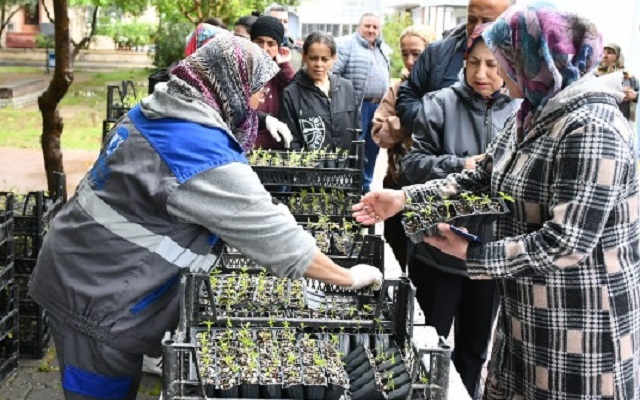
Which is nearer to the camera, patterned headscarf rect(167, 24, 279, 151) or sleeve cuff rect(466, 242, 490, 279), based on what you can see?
sleeve cuff rect(466, 242, 490, 279)

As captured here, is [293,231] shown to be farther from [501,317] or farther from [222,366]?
[501,317]

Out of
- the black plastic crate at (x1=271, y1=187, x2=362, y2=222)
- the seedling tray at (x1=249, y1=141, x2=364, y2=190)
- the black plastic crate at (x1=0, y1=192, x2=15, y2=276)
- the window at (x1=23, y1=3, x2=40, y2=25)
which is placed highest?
the window at (x1=23, y1=3, x2=40, y2=25)

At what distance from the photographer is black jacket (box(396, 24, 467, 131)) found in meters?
4.22

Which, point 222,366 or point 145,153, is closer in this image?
point 222,366

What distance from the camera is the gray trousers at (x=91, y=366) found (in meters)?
2.49

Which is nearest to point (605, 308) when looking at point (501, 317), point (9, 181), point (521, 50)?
point (501, 317)

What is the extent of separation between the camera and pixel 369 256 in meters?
2.91

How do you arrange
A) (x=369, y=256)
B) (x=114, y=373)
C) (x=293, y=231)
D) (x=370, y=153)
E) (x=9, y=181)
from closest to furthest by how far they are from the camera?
(x=293, y=231)
(x=114, y=373)
(x=369, y=256)
(x=370, y=153)
(x=9, y=181)

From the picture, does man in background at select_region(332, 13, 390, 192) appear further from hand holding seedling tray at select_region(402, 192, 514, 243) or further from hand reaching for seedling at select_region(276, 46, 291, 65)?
hand holding seedling tray at select_region(402, 192, 514, 243)

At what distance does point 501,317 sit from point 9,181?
26.9 ft

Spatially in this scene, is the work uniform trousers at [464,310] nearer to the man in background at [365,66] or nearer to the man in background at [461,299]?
the man in background at [461,299]

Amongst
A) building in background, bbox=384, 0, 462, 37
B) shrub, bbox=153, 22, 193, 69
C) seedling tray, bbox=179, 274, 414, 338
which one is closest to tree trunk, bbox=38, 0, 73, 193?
seedling tray, bbox=179, 274, 414, 338

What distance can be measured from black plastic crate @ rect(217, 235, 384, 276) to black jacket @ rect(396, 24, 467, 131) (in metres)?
1.29

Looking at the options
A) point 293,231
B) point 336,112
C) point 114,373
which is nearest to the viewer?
point 293,231
